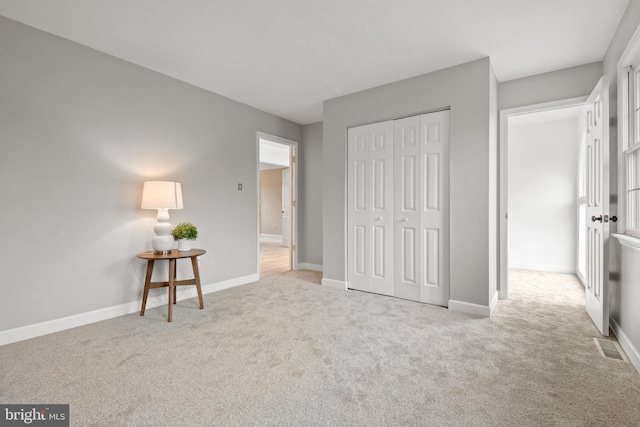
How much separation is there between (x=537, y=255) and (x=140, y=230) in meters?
5.89

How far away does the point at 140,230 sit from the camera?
126 inches

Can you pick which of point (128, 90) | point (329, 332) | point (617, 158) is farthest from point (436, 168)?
point (128, 90)

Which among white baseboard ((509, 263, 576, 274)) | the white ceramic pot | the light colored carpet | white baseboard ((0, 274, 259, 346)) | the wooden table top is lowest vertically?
the light colored carpet

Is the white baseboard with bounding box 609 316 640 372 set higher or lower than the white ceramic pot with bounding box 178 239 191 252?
lower

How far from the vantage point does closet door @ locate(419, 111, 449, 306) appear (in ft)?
10.7

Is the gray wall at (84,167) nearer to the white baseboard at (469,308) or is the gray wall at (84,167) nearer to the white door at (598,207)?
the white baseboard at (469,308)

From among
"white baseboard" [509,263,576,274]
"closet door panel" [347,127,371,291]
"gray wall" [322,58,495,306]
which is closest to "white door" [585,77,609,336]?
"gray wall" [322,58,495,306]

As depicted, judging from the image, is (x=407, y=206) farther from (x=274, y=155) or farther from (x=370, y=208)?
(x=274, y=155)

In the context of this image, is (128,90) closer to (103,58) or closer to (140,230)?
(103,58)

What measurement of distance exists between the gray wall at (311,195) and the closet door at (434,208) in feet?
7.11

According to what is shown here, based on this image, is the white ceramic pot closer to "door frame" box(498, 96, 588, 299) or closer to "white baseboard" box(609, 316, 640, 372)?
"door frame" box(498, 96, 588, 299)

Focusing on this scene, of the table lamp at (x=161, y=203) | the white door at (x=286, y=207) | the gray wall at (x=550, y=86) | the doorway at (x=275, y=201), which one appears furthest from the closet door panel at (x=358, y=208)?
the white door at (x=286, y=207)

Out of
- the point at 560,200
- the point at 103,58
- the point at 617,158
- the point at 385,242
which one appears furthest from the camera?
the point at 560,200

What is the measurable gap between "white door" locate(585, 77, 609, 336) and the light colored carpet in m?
0.25
